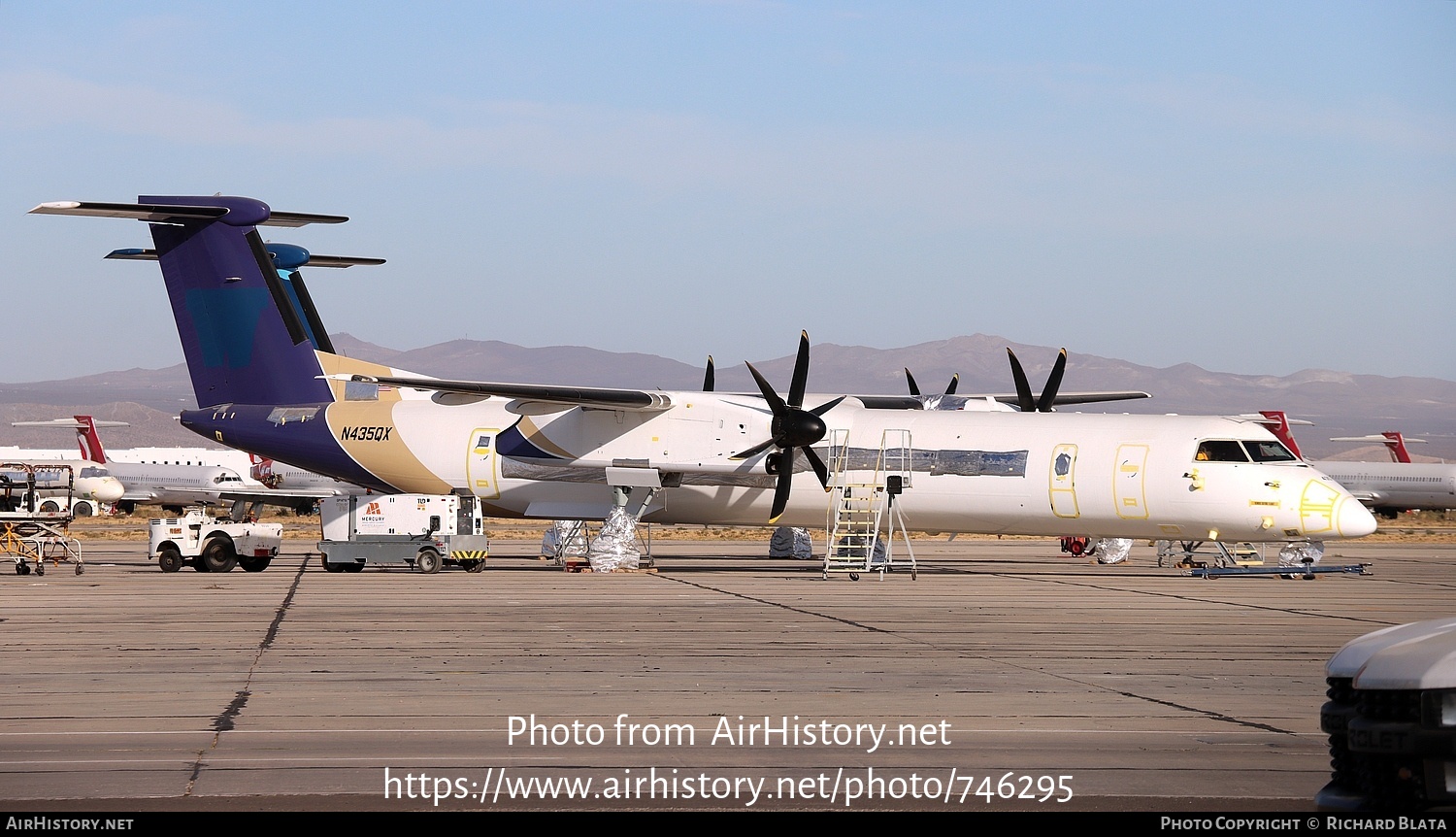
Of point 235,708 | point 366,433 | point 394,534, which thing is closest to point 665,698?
point 235,708

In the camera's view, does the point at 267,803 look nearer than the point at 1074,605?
Yes

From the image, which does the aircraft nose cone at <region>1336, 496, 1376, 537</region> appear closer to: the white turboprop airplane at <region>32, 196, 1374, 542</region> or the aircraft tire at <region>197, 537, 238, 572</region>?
the white turboprop airplane at <region>32, 196, 1374, 542</region>

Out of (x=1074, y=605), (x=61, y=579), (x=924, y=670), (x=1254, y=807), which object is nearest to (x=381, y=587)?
(x=61, y=579)

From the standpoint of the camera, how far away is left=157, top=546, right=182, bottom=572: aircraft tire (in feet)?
99.5

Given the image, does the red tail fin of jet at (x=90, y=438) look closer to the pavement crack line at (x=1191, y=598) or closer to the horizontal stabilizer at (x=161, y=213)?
the horizontal stabilizer at (x=161, y=213)

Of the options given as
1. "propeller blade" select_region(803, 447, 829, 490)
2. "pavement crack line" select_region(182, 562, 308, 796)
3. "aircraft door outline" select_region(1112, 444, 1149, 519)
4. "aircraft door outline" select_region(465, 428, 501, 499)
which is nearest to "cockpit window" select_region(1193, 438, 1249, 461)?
"aircraft door outline" select_region(1112, 444, 1149, 519)

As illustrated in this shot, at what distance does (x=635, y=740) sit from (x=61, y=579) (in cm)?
2183

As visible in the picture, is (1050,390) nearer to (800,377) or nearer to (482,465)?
(800,377)

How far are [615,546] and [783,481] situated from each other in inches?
165

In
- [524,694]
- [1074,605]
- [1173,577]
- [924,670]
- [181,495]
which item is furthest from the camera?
[181,495]

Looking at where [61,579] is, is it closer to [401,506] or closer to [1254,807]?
[401,506]

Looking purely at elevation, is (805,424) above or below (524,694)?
above

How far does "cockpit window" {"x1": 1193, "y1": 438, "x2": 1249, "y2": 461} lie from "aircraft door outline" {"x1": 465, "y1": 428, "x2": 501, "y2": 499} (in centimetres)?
1558

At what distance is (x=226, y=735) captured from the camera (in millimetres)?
10375
